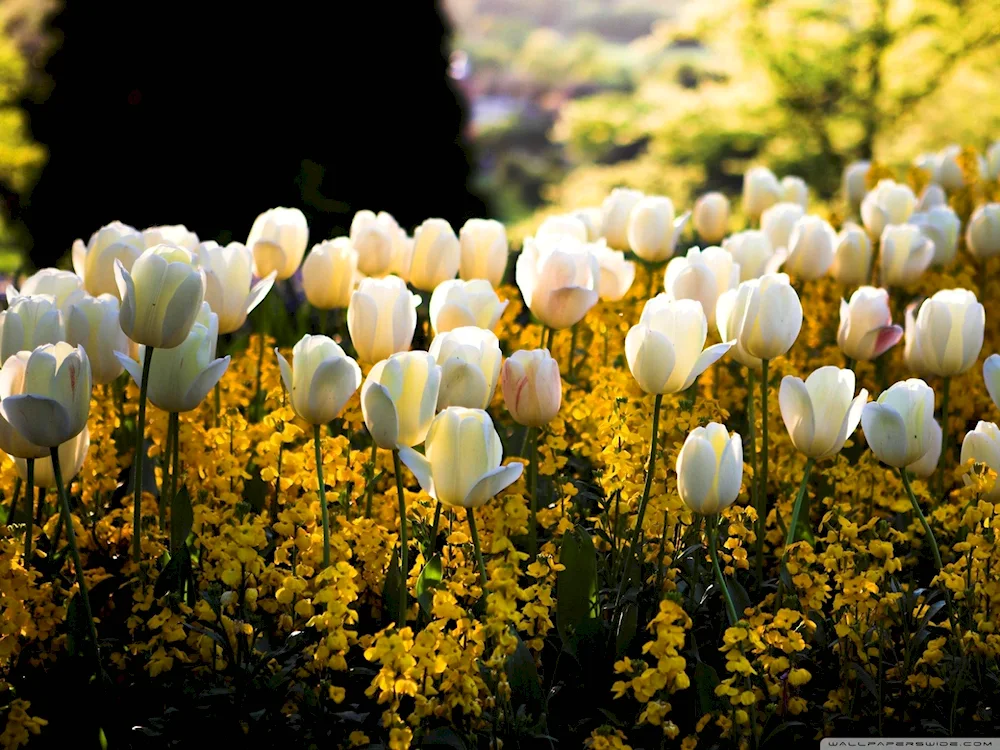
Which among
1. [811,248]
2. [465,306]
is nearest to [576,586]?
[465,306]

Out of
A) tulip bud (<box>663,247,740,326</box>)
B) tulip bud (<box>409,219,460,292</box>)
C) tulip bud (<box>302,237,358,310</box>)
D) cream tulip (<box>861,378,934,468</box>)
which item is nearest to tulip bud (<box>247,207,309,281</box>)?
tulip bud (<box>302,237,358,310</box>)

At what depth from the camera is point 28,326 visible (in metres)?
1.91

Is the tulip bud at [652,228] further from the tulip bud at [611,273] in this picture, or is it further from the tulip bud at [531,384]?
the tulip bud at [531,384]

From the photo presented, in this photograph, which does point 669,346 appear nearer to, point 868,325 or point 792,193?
point 868,325

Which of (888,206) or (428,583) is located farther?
(888,206)

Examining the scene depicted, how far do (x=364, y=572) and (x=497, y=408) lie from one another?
2.76ft

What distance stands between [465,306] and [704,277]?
48 cm

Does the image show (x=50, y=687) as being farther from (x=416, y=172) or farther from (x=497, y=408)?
(x=416, y=172)

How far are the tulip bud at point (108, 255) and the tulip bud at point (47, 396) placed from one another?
25.7 inches

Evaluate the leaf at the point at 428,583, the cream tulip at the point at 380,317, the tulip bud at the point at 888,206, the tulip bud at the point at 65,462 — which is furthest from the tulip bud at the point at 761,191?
the tulip bud at the point at 65,462

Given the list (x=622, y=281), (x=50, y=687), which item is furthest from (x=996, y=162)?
(x=50, y=687)

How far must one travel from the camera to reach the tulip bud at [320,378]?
1736 mm

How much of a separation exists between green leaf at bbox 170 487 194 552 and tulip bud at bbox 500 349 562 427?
56 centimetres

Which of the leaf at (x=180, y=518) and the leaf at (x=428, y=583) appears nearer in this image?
the leaf at (x=428, y=583)
